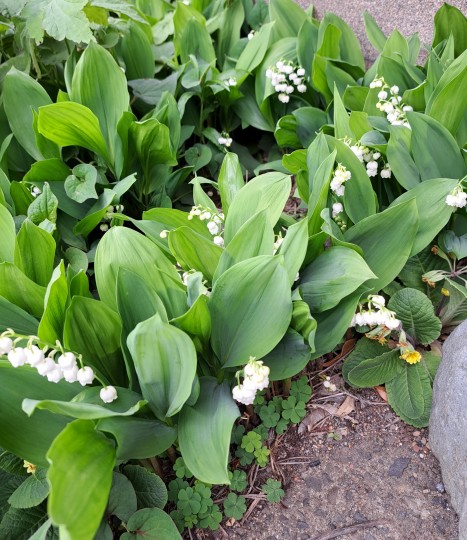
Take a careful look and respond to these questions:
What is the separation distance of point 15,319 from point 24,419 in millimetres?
378

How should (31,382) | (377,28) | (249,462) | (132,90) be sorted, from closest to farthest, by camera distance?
(31,382) < (249,462) < (377,28) < (132,90)

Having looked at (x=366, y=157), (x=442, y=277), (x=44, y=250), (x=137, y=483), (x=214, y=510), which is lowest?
(x=214, y=510)

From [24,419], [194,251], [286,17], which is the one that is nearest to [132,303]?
[194,251]

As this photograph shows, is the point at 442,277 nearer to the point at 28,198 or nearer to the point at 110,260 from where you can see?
the point at 110,260

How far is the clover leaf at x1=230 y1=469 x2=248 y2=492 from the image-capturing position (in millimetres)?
1785

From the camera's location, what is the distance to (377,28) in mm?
2844

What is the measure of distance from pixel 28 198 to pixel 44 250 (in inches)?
21.8

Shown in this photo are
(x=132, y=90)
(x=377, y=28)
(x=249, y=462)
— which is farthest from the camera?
(x=132, y=90)

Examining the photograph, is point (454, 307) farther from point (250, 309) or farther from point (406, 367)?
point (250, 309)

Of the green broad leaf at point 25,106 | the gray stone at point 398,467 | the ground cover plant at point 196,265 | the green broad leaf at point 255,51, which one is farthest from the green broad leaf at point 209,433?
the green broad leaf at point 255,51

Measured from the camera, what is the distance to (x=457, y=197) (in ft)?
6.02

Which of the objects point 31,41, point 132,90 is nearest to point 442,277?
point 132,90

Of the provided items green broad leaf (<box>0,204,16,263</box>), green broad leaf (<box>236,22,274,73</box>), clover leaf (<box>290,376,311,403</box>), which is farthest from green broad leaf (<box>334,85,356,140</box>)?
green broad leaf (<box>0,204,16,263</box>)

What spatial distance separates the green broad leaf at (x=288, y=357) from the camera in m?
1.75
